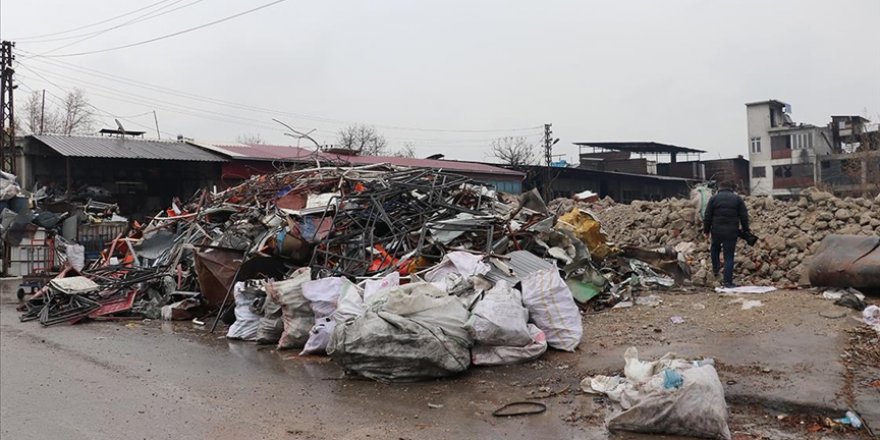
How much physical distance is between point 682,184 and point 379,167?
37439 millimetres

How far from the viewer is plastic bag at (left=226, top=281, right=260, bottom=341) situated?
25.8ft

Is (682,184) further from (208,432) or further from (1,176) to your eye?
(208,432)

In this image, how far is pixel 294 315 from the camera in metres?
7.12

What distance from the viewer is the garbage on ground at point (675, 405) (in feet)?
12.5

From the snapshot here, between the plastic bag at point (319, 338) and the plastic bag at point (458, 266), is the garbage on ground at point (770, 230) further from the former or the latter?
the plastic bag at point (319, 338)

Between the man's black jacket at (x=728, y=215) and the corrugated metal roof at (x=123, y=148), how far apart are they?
19.2m

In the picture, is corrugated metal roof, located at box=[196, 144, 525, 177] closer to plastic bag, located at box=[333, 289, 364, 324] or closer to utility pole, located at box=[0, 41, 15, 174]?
utility pole, located at box=[0, 41, 15, 174]

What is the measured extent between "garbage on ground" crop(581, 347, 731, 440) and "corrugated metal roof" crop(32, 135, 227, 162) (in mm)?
21827

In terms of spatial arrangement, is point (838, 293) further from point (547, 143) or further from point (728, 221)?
point (547, 143)

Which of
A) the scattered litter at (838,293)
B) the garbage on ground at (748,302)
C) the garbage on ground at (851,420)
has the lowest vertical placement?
the garbage on ground at (851,420)

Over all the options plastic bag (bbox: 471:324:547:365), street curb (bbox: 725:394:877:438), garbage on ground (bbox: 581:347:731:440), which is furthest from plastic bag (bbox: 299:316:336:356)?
street curb (bbox: 725:394:877:438)

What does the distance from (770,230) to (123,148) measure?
22292 mm

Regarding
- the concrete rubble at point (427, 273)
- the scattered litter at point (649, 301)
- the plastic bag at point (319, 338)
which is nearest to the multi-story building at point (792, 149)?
the concrete rubble at point (427, 273)

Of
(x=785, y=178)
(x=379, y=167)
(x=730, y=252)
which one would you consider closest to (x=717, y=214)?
(x=730, y=252)
